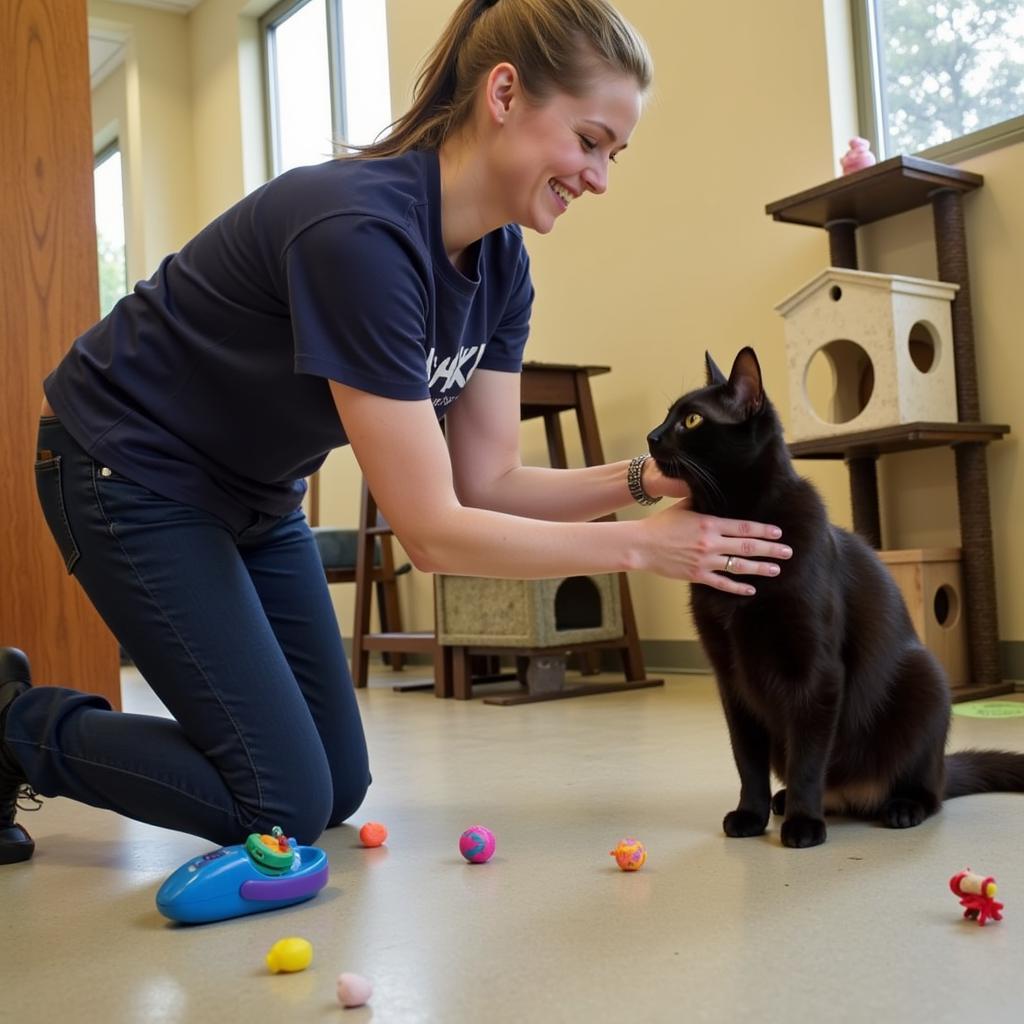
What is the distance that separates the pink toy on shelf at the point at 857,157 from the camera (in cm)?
315

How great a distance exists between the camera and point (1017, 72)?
10.2 feet

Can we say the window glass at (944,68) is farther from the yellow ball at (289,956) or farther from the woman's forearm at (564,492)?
the yellow ball at (289,956)

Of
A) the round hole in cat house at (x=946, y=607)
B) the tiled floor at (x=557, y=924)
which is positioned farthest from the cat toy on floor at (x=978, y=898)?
the round hole in cat house at (x=946, y=607)

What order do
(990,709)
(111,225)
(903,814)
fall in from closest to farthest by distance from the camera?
(903,814) < (990,709) < (111,225)

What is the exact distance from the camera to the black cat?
151 cm

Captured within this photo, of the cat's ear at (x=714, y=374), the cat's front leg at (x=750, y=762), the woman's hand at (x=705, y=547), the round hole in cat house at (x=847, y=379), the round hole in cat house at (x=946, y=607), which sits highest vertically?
the round hole in cat house at (x=847, y=379)

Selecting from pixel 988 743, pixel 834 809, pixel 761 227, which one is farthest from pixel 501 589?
pixel 834 809

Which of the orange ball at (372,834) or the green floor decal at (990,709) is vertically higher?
the orange ball at (372,834)

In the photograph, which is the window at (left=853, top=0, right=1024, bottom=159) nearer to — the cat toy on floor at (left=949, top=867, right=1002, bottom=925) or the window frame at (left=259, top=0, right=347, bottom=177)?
the cat toy on floor at (left=949, top=867, right=1002, bottom=925)

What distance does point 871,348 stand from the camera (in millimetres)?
3016

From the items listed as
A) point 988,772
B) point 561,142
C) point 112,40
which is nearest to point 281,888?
point 561,142

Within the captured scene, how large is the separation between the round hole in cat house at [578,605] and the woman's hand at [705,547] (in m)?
2.38

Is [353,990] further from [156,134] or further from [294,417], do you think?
[156,134]

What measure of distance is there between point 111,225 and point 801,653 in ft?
22.9
